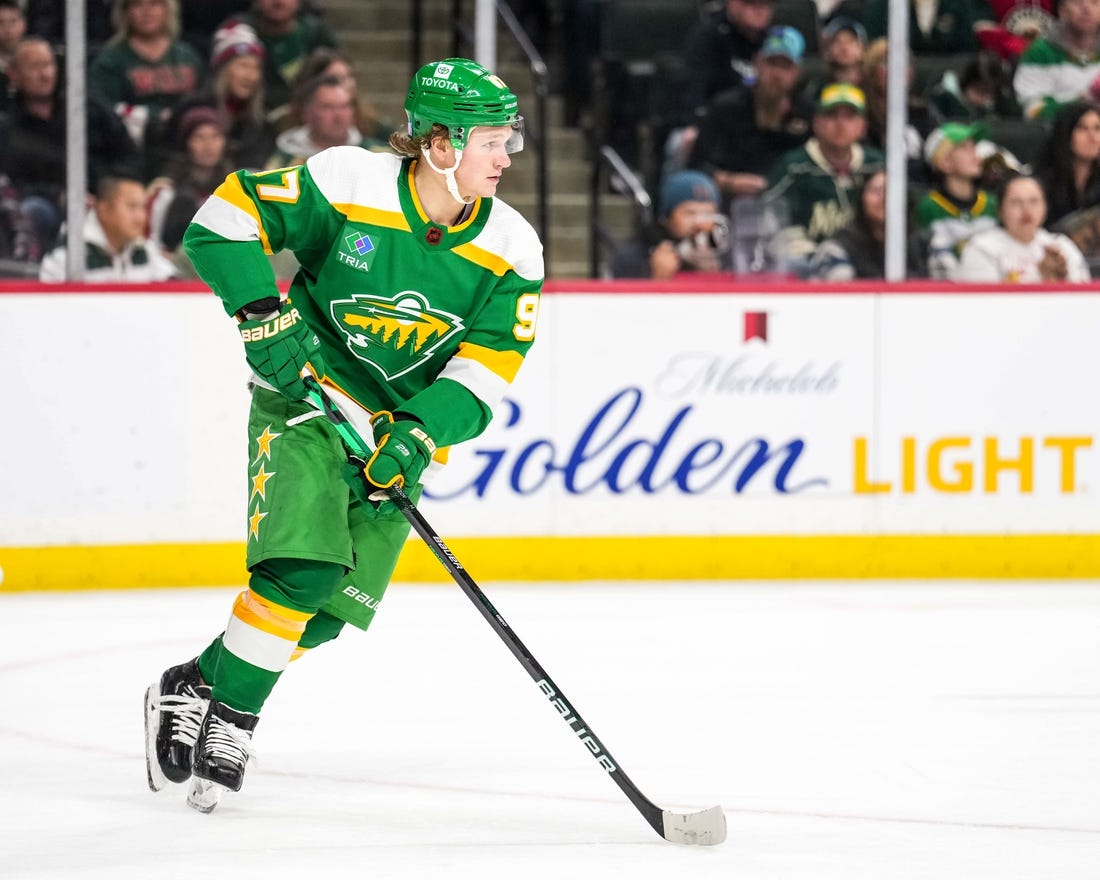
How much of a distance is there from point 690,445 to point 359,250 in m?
2.63

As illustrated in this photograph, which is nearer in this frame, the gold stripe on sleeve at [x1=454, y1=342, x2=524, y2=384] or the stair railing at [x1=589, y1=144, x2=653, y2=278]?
the gold stripe on sleeve at [x1=454, y1=342, x2=524, y2=384]

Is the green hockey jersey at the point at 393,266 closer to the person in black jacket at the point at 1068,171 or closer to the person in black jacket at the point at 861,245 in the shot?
the person in black jacket at the point at 861,245

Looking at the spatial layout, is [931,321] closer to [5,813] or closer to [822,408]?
[822,408]

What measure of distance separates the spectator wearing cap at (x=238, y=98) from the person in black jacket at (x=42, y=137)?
7.3 inches

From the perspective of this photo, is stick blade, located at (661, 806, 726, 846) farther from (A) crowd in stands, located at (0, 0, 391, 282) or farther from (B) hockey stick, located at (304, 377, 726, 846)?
(A) crowd in stands, located at (0, 0, 391, 282)

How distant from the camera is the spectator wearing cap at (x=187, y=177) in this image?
526cm

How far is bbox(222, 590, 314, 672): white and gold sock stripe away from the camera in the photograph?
295 centimetres

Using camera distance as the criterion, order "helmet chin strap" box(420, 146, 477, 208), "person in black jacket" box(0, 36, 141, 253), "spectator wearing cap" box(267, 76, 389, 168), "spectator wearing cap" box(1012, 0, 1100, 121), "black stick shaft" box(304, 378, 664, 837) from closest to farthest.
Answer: "black stick shaft" box(304, 378, 664, 837) < "helmet chin strap" box(420, 146, 477, 208) < "person in black jacket" box(0, 36, 141, 253) < "spectator wearing cap" box(267, 76, 389, 168) < "spectator wearing cap" box(1012, 0, 1100, 121)

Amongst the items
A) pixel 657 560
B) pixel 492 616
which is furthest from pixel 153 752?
pixel 657 560

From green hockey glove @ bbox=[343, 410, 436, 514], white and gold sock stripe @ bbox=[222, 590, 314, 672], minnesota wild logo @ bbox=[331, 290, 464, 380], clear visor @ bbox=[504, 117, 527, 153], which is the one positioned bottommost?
white and gold sock stripe @ bbox=[222, 590, 314, 672]

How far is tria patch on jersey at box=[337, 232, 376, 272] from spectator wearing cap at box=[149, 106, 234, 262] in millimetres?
2299

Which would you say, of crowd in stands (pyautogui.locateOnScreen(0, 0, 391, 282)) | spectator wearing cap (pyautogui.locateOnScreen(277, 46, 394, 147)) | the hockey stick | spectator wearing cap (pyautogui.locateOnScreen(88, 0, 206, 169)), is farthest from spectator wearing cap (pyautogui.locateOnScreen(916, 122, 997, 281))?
the hockey stick

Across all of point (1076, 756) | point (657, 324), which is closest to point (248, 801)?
point (1076, 756)

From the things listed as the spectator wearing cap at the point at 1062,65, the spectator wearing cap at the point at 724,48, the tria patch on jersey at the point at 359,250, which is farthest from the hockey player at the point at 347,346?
the spectator wearing cap at the point at 1062,65
